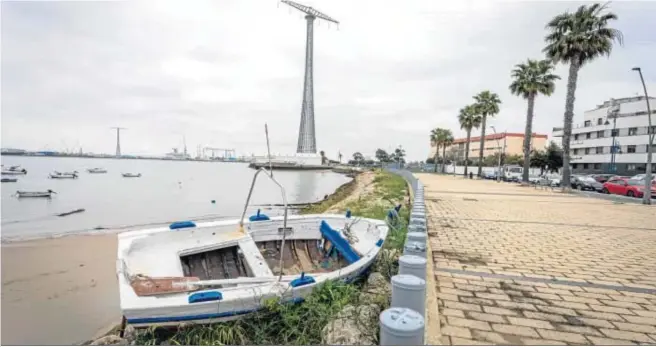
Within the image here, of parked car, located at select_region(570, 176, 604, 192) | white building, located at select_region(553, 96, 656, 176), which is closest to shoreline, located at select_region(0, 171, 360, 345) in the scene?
parked car, located at select_region(570, 176, 604, 192)

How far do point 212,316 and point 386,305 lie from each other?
2.02 m

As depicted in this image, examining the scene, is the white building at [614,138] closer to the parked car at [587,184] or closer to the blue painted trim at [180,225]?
the parked car at [587,184]

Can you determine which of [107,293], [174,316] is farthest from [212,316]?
[107,293]

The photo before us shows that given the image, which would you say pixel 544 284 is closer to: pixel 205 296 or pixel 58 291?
pixel 205 296

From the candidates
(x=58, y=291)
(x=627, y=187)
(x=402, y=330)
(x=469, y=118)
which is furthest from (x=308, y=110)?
(x=402, y=330)

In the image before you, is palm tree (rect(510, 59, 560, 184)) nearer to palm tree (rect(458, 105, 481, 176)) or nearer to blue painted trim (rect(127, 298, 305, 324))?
palm tree (rect(458, 105, 481, 176))

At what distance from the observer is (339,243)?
6469 millimetres

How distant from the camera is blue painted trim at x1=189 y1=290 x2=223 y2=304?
3836 mm

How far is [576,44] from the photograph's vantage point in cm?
2177

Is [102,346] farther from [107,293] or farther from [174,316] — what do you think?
[107,293]

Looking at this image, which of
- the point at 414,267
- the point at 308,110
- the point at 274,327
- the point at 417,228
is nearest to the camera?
the point at 414,267

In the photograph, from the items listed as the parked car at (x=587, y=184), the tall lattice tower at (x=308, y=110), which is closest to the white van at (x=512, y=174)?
the parked car at (x=587, y=184)

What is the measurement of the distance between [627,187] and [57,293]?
91.2ft

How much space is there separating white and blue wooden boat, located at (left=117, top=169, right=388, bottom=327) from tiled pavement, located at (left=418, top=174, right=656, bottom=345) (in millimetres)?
1507
